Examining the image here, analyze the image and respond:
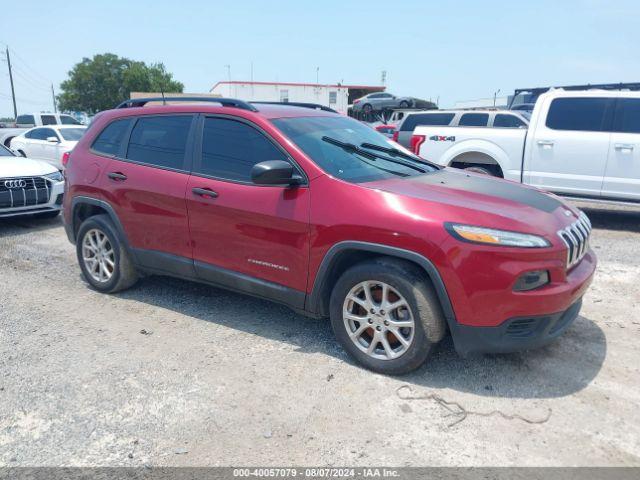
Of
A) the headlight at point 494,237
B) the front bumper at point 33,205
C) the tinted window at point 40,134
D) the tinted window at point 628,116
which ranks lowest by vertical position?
the front bumper at point 33,205

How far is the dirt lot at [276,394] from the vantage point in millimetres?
2768

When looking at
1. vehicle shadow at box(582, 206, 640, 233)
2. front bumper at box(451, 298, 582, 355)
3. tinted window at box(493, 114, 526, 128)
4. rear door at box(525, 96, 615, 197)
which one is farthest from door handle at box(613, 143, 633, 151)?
front bumper at box(451, 298, 582, 355)

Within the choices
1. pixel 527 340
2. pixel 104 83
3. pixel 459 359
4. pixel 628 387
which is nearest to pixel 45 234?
pixel 459 359

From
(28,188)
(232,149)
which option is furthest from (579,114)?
(28,188)

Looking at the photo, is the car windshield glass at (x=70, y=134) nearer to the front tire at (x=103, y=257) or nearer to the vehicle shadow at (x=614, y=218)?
the front tire at (x=103, y=257)

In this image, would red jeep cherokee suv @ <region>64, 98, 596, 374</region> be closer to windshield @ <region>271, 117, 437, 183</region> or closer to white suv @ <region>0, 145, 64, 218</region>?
windshield @ <region>271, 117, 437, 183</region>

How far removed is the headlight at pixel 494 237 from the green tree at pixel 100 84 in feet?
214

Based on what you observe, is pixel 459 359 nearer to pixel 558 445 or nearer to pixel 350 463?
pixel 558 445

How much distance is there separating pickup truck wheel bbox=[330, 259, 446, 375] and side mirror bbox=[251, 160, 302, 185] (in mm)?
776

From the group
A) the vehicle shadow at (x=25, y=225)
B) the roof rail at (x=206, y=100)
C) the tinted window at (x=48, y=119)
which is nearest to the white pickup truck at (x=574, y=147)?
the roof rail at (x=206, y=100)

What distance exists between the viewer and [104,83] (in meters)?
64.0

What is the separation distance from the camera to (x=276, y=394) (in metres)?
3.30

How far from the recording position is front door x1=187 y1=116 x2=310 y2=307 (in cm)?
368

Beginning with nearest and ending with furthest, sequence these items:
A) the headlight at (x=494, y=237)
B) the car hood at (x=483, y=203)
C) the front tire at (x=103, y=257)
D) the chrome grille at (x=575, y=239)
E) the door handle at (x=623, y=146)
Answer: the headlight at (x=494, y=237) < the car hood at (x=483, y=203) < the chrome grille at (x=575, y=239) < the front tire at (x=103, y=257) < the door handle at (x=623, y=146)
